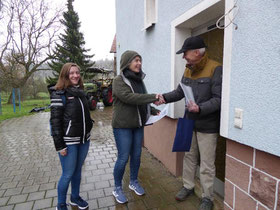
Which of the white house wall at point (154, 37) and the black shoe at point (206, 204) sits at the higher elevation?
the white house wall at point (154, 37)

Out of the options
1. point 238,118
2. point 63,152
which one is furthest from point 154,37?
point 63,152

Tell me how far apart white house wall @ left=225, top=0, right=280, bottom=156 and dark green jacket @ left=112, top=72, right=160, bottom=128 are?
0.98 meters

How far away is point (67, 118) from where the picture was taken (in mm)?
2203

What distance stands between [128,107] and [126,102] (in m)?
0.12

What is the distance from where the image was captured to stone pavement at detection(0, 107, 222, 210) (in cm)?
267

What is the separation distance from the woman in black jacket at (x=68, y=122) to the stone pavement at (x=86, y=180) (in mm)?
650

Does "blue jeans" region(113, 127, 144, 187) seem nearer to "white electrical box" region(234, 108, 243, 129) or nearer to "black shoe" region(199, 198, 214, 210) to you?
"black shoe" region(199, 198, 214, 210)

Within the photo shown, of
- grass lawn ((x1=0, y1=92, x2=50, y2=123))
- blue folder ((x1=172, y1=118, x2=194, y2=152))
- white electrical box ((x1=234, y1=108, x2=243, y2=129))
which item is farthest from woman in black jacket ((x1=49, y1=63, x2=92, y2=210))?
grass lawn ((x1=0, y1=92, x2=50, y2=123))

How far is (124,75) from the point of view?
2.52 meters

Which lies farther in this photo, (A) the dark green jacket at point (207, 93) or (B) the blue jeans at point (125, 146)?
(B) the blue jeans at point (125, 146)

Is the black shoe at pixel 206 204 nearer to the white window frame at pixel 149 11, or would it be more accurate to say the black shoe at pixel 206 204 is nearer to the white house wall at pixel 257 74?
the white house wall at pixel 257 74

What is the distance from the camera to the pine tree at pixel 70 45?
71.6 ft

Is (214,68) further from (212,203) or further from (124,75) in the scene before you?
(212,203)

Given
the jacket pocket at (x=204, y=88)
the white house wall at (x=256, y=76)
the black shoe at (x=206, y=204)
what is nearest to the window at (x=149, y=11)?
the white house wall at (x=256, y=76)
